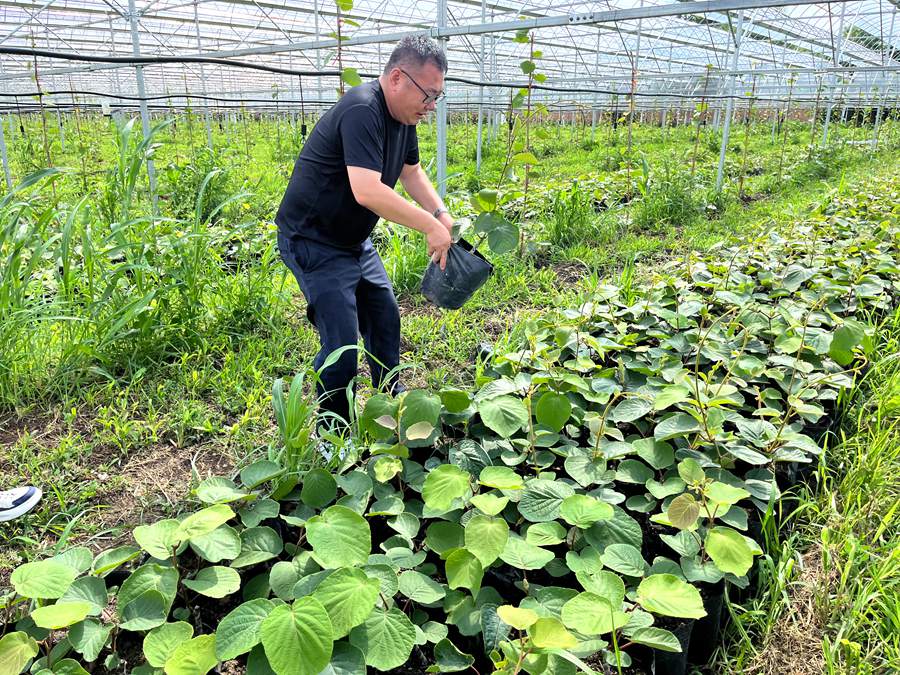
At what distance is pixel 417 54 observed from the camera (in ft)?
6.23

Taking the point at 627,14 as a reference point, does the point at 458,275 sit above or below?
below

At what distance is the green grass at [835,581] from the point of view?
4.70 ft

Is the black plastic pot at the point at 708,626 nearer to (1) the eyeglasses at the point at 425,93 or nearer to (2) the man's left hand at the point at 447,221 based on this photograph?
(2) the man's left hand at the point at 447,221

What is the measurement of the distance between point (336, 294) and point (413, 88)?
701 mm

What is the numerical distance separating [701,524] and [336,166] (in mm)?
1530

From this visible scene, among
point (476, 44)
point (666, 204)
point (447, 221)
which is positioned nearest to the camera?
point (447, 221)

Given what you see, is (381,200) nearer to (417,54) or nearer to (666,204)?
(417,54)

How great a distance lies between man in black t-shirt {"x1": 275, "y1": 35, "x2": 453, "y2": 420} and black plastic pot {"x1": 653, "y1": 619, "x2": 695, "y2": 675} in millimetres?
1006

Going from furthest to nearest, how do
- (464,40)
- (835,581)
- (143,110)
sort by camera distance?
(464,40) < (143,110) < (835,581)

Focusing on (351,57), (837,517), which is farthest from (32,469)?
(351,57)

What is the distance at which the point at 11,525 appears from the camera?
64.7 inches

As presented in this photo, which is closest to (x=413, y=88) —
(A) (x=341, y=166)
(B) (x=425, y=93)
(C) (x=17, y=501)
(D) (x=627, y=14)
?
(B) (x=425, y=93)

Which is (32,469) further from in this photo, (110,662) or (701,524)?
(701,524)

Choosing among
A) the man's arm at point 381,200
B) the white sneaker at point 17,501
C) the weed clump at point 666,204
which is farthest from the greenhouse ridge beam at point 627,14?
the white sneaker at point 17,501
